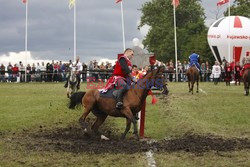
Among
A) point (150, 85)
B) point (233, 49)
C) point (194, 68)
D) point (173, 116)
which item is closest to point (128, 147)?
point (150, 85)

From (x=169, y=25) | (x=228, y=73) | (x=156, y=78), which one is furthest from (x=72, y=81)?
(x=169, y=25)

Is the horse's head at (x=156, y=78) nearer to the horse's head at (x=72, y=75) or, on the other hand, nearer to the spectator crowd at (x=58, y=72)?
the horse's head at (x=72, y=75)

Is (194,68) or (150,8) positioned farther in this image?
(150,8)

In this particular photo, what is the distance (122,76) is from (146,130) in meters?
2.53

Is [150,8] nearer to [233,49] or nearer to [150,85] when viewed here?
[233,49]

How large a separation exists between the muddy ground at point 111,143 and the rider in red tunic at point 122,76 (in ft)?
4.20

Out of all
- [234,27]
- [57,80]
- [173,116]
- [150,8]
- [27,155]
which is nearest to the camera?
[27,155]

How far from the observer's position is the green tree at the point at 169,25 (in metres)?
97.8

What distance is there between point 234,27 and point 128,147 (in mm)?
46021

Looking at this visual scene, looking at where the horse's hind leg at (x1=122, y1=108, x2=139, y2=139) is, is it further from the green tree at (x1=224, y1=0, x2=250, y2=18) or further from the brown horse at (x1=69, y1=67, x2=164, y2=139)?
the green tree at (x1=224, y1=0, x2=250, y2=18)

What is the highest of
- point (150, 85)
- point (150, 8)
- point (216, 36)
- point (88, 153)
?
point (150, 8)

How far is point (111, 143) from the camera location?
13891 mm

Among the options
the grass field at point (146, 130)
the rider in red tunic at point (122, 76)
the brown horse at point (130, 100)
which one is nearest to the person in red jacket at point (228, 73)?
the grass field at point (146, 130)

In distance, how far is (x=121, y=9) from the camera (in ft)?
127
